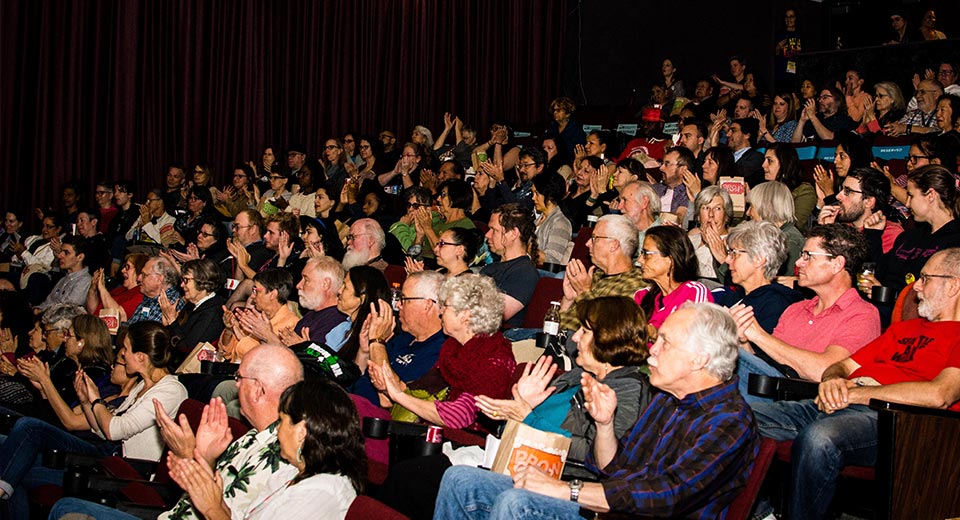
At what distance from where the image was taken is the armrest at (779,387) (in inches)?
117

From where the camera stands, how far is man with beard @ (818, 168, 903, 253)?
4539 millimetres

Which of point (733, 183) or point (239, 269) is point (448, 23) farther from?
point (733, 183)

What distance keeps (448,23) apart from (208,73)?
2654 mm

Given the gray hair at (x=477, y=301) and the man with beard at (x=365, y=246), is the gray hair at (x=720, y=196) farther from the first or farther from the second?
the man with beard at (x=365, y=246)

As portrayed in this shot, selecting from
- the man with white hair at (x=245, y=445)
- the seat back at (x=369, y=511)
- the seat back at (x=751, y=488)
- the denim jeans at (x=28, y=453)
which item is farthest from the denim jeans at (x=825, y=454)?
the denim jeans at (x=28, y=453)

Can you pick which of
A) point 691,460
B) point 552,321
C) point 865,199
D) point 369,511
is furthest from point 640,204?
A: point 369,511

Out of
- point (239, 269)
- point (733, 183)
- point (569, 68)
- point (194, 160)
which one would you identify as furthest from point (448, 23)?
point (733, 183)

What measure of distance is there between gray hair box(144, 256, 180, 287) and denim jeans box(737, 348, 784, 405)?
3723mm

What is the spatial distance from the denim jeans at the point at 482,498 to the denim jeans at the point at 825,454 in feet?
2.66

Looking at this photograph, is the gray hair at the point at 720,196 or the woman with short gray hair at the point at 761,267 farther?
the gray hair at the point at 720,196

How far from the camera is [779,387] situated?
3000 millimetres

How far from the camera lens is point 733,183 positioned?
5.05 m

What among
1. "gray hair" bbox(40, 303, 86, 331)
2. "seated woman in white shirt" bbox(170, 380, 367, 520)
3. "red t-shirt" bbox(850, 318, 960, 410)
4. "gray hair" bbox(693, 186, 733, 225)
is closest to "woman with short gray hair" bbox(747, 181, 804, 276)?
"gray hair" bbox(693, 186, 733, 225)

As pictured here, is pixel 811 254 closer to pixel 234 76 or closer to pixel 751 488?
pixel 751 488
